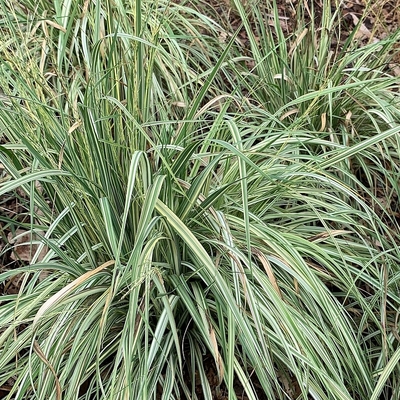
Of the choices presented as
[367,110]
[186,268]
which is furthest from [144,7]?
[186,268]

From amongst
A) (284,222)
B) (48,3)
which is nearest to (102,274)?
(284,222)

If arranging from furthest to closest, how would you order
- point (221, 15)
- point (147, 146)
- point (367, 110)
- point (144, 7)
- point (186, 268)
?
point (221, 15) → point (144, 7) → point (367, 110) → point (147, 146) → point (186, 268)

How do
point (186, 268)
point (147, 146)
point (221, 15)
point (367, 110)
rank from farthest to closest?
1. point (221, 15)
2. point (367, 110)
3. point (147, 146)
4. point (186, 268)

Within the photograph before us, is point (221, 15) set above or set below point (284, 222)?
above

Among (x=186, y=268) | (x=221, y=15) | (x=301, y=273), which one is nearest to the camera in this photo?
(x=301, y=273)

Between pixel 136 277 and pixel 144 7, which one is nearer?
pixel 136 277

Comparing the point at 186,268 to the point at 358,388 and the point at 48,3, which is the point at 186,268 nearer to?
A: the point at 358,388

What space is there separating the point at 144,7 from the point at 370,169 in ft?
4.15

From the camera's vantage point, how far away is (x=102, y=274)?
1.78m

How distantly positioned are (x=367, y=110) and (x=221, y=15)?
1063 mm

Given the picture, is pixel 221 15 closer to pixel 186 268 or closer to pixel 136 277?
pixel 186 268

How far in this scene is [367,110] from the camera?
244 cm

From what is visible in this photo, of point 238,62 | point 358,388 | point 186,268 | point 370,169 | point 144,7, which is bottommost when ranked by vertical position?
point 358,388

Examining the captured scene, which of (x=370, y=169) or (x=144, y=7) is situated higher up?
(x=144, y=7)
